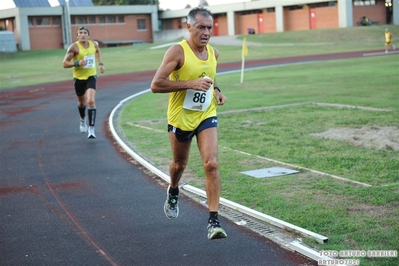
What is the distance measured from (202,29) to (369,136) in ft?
20.2

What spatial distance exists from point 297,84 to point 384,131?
40.8 ft

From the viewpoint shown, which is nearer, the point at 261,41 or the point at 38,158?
the point at 38,158

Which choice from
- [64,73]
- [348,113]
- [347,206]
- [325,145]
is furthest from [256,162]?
[64,73]

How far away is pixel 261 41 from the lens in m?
64.0

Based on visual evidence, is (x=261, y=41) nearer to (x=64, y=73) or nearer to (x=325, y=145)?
(x=64, y=73)

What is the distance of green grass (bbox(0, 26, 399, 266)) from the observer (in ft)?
22.2

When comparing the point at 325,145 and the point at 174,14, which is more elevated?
the point at 174,14

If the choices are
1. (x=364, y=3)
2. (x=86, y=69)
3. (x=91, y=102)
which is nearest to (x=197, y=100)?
(x=91, y=102)

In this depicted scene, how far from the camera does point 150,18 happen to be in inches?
3487

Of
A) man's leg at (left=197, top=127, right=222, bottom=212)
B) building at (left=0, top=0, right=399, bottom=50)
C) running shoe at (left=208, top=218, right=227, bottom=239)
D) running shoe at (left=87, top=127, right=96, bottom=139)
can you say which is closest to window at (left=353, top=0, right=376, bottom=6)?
building at (left=0, top=0, right=399, bottom=50)

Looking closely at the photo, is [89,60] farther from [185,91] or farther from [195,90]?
[195,90]

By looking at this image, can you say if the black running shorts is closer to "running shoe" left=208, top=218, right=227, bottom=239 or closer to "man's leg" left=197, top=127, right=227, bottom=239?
"man's leg" left=197, top=127, right=227, bottom=239

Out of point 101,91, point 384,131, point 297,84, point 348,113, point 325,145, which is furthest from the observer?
point 101,91

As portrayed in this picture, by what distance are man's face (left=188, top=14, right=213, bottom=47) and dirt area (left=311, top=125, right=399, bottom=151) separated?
516cm
